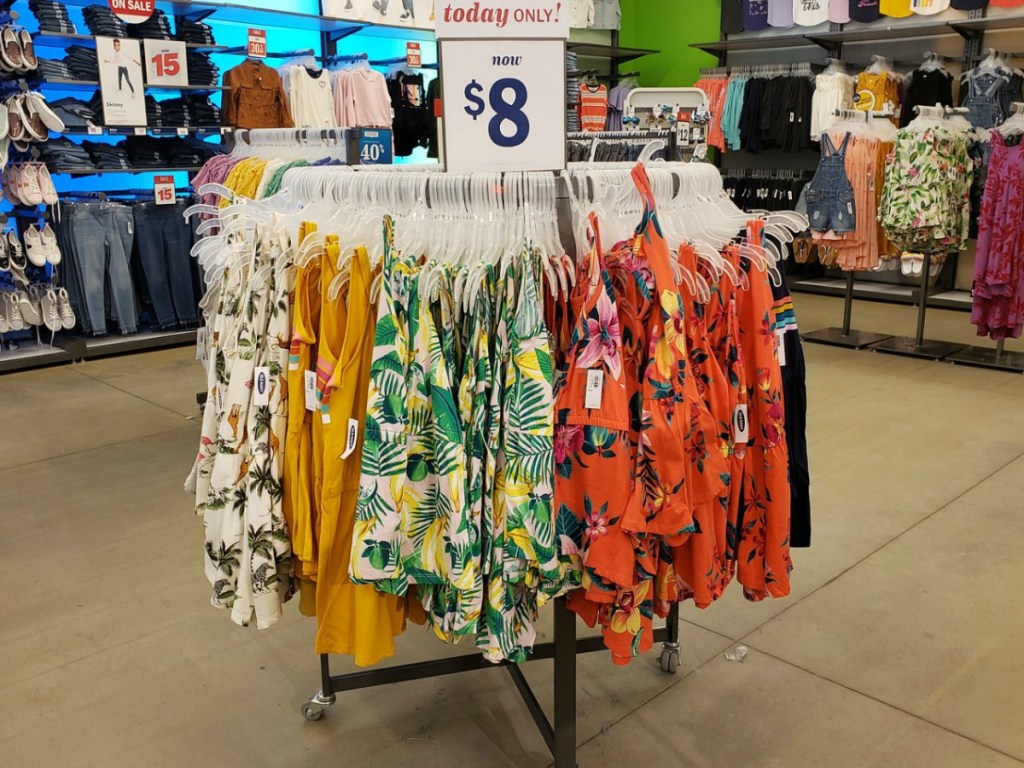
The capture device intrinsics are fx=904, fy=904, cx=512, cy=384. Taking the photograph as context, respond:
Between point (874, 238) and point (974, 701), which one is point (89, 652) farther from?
point (874, 238)

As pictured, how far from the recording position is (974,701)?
7.77ft

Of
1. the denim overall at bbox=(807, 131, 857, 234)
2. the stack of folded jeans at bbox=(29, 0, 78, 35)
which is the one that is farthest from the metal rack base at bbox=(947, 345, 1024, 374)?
the stack of folded jeans at bbox=(29, 0, 78, 35)

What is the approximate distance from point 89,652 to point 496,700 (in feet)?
4.05

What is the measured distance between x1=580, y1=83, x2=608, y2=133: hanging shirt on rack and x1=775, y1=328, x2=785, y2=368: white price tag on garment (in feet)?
23.6

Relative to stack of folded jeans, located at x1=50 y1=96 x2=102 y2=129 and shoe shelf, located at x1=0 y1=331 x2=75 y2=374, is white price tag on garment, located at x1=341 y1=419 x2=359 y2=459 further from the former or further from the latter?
stack of folded jeans, located at x1=50 y1=96 x2=102 y2=129

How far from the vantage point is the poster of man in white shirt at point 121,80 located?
6227 mm

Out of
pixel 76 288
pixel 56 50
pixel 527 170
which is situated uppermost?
pixel 56 50

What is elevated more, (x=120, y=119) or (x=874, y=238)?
(x=120, y=119)

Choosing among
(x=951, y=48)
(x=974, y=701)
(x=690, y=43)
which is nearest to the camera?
(x=974, y=701)

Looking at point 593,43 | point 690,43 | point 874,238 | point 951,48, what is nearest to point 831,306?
point 874,238

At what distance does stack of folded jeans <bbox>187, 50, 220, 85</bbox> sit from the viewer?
6.80m

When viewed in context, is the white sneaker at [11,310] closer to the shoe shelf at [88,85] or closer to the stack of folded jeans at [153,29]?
the shoe shelf at [88,85]

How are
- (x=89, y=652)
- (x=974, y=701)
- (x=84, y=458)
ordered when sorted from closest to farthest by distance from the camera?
(x=974, y=701) < (x=89, y=652) < (x=84, y=458)

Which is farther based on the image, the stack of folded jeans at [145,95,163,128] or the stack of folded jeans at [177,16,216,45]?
the stack of folded jeans at [177,16,216,45]
